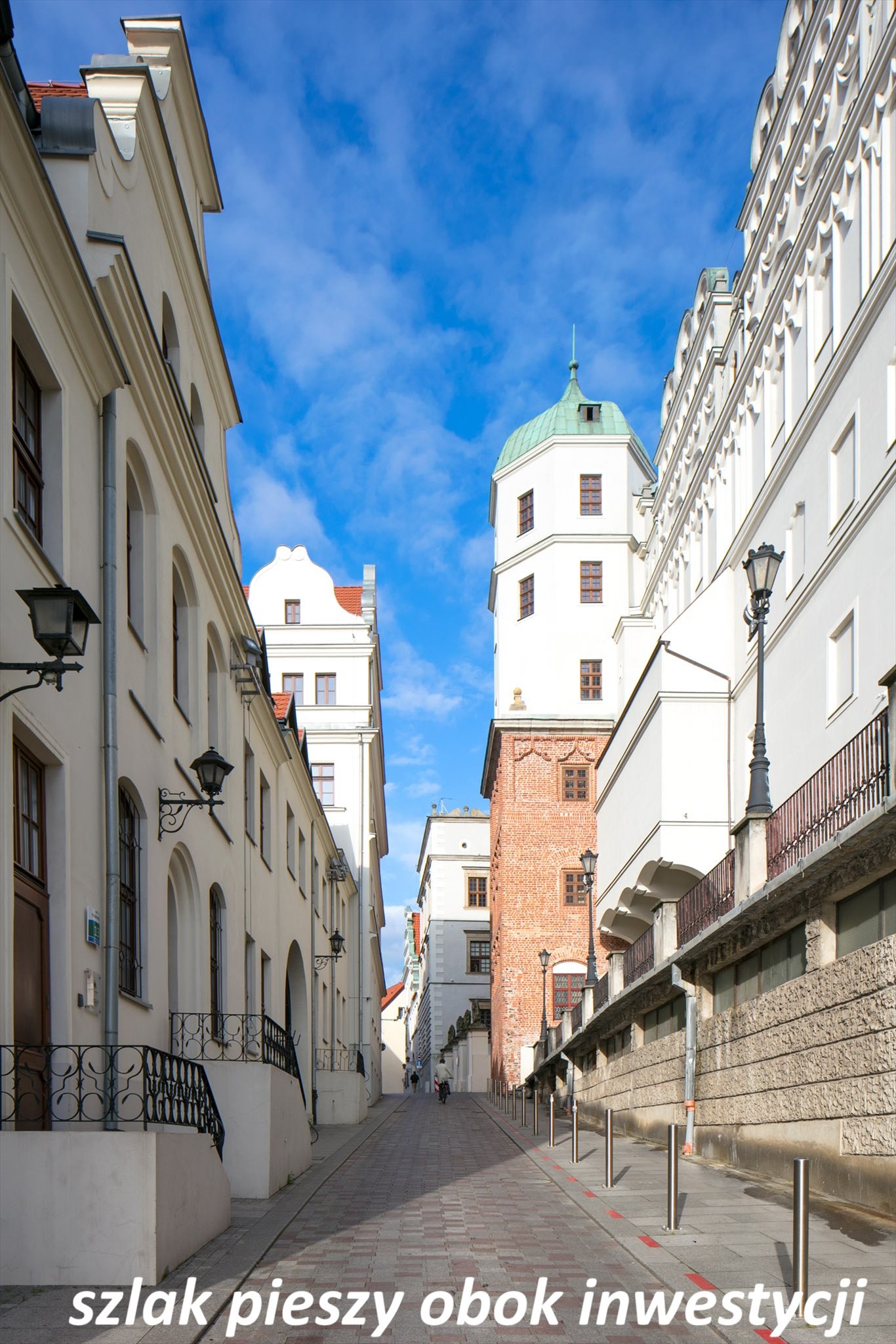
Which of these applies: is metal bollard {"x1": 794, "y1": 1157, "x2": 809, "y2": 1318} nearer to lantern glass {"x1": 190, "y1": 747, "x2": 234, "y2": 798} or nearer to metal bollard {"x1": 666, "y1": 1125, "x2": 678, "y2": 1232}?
metal bollard {"x1": 666, "y1": 1125, "x2": 678, "y2": 1232}

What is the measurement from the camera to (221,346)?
19.3m

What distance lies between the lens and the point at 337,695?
4547 centimetres

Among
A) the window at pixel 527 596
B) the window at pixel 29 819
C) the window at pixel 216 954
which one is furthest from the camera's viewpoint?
the window at pixel 527 596

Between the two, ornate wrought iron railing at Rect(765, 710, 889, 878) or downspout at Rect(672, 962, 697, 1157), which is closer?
ornate wrought iron railing at Rect(765, 710, 889, 878)

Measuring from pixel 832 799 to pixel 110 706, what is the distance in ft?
23.8

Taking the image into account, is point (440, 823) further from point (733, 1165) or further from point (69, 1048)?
point (69, 1048)

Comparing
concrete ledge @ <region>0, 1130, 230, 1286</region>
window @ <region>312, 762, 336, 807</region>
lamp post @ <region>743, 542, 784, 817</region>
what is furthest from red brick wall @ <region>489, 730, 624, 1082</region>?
concrete ledge @ <region>0, 1130, 230, 1286</region>

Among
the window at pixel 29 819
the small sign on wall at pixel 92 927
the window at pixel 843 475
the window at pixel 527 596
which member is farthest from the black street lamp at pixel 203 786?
the window at pixel 527 596

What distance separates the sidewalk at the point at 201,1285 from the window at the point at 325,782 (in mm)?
28182

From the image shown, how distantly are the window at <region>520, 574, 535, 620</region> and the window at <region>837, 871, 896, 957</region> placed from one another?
3922 centimetres

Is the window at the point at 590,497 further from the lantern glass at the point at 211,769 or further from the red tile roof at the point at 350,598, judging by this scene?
the lantern glass at the point at 211,769

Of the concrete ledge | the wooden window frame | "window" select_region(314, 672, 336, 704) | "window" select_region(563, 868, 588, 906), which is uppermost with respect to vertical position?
the wooden window frame

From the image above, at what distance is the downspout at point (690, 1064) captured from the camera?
59.0 feet

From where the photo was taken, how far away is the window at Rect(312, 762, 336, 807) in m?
44.4
